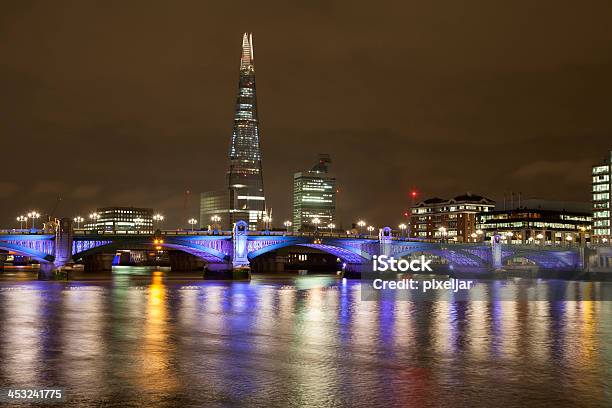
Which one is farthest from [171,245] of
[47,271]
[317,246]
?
[317,246]

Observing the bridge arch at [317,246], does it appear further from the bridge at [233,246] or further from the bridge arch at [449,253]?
the bridge arch at [449,253]

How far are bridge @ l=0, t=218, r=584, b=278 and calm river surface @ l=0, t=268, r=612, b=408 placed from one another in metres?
60.0

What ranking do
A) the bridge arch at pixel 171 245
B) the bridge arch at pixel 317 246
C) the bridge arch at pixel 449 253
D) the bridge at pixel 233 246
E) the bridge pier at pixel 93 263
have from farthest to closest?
1. the bridge pier at pixel 93 263
2. the bridge arch at pixel 449 253
3. the bridge arch at pixel 317 246
4. the bridge arch at pixel 171 245
5. the bridge at pixel 233 246

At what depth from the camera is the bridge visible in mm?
124000

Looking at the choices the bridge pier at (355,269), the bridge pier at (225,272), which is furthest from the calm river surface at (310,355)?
the bridge pier at (355,269)

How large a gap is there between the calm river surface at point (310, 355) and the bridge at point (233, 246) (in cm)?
6002

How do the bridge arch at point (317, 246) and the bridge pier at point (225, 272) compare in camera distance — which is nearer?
the bridge pier at point (225, 272)

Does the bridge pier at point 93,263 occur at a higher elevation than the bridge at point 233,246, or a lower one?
lower

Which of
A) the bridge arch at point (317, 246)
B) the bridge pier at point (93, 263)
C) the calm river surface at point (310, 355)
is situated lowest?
the calm river surface at point (310, 355)

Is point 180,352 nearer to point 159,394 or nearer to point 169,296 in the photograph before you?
point 159,394

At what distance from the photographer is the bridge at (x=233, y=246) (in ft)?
407

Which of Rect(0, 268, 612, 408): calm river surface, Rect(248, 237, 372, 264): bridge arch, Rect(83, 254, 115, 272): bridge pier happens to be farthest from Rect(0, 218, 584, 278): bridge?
Rect(0, 268, 612, 408): calm river surface

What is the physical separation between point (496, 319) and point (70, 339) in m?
31.2

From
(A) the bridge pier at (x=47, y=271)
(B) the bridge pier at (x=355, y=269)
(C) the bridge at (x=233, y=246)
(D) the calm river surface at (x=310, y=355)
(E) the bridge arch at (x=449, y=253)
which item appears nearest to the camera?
(D) the calm river surface at (x=310, y=355)
